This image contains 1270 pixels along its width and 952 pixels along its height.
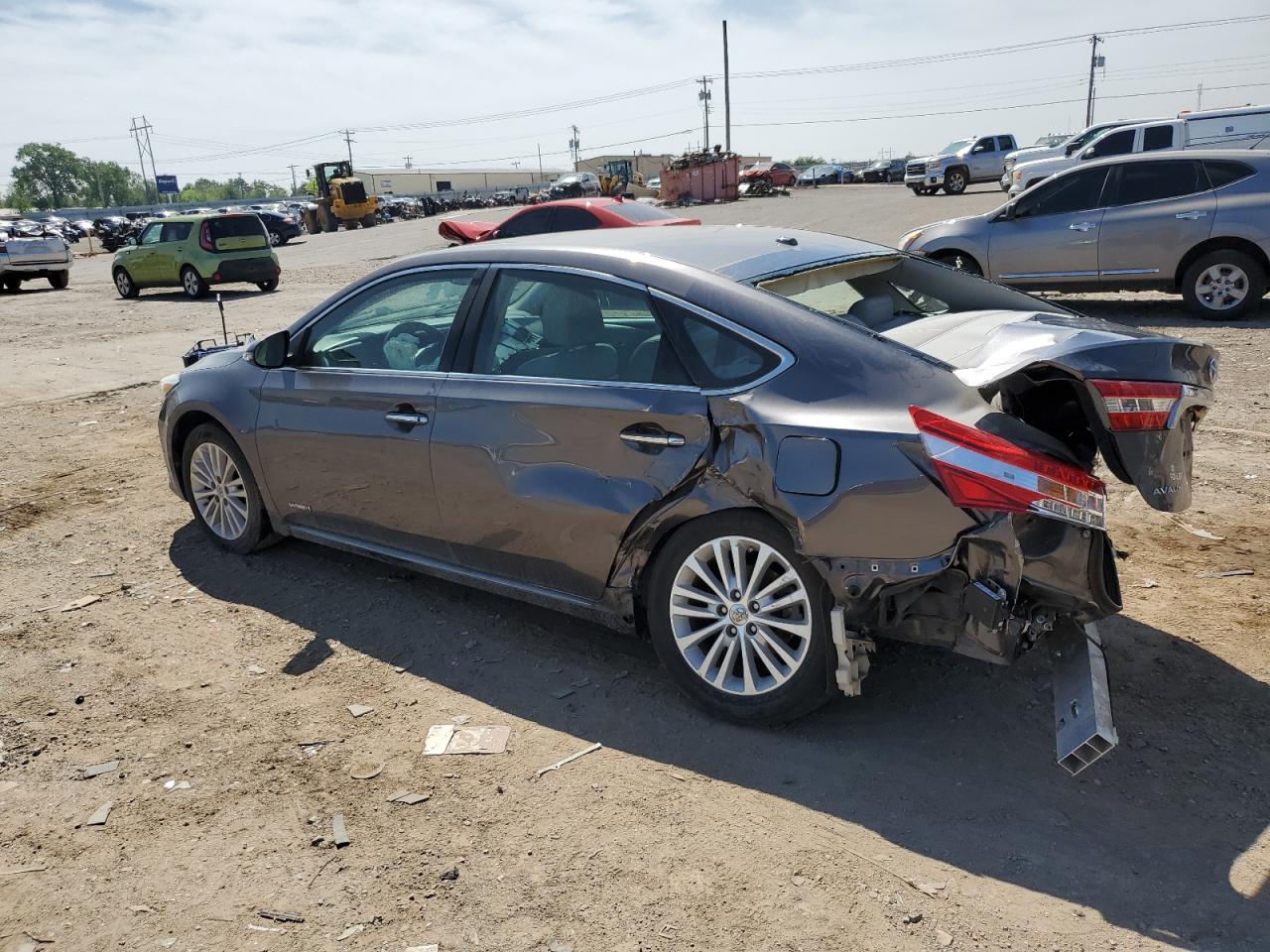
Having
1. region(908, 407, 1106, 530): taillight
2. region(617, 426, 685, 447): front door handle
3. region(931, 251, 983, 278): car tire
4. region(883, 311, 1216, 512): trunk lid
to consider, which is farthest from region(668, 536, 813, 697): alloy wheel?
region(931, 251, 983, 278): car tire

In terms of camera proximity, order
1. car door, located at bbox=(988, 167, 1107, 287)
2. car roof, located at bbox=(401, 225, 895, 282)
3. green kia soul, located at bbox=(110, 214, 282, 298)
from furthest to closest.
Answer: green kia soul, located at bbox=(110, 214, 282, 298), car door, located at bbox=(988, 167, 1107, 287), car roof, located at bbox=(401, 225, 895, 282)

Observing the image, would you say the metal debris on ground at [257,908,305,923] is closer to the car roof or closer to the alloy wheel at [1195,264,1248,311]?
the car roof

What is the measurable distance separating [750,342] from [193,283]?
20.1m

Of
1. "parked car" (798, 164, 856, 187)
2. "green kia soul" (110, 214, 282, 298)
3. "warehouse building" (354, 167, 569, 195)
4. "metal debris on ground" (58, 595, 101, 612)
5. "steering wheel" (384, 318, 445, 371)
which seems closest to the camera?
"steering wheel" (384, 318, 445, 371)

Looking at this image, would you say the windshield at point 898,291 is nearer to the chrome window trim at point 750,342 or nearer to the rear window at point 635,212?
the chrome window trim at point 750,342

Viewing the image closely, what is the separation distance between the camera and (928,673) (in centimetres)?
386

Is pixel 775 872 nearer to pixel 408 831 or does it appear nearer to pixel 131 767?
pixel 408 831

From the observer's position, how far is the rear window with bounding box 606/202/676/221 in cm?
1548

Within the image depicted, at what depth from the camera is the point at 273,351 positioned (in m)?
4.95

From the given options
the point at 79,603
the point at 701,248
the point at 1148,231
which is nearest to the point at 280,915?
the point at 701,248

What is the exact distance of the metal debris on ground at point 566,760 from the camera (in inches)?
133

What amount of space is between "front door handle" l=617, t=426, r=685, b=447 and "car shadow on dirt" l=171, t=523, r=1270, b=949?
1.00m

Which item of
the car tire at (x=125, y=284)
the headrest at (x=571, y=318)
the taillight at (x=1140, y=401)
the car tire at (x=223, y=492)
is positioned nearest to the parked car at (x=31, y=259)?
the car tire at (x=125, y=284)

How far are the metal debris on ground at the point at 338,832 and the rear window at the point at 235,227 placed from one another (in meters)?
19.8
